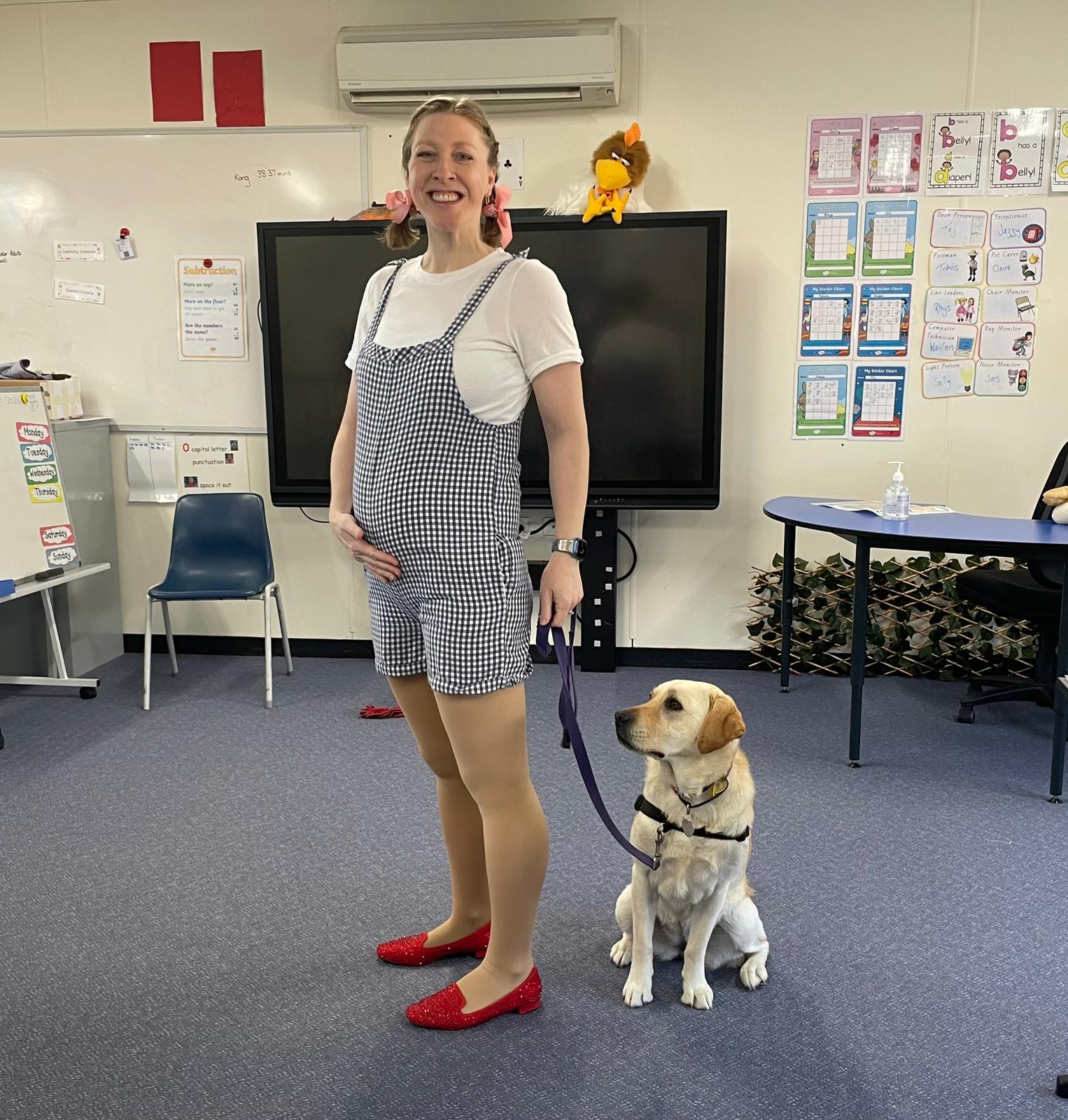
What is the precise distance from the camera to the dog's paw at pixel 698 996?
189 centimetres

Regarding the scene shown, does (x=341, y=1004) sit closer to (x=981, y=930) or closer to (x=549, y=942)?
(x=549, y=942)

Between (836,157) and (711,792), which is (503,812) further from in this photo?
(836,157)

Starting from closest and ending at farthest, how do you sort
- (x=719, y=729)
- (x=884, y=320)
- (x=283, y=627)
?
1. (x=719, y=729)
2. (x=884, y=320)
3. (x=283, y=627)

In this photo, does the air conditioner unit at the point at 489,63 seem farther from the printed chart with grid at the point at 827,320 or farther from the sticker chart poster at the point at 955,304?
the sticker chart poster at the point at 955,304

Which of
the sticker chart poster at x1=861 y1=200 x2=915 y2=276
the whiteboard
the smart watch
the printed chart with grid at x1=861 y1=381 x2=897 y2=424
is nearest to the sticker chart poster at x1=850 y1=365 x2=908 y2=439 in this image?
the printed chart with grid at x1=861 y1=381 x2=897 y2=424

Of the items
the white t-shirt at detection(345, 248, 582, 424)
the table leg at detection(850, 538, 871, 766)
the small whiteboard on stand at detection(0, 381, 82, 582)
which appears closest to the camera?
the white t-shirt at detection(345, 248, 582, 424)

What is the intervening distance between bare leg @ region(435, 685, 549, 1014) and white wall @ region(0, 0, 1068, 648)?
8.25 ft

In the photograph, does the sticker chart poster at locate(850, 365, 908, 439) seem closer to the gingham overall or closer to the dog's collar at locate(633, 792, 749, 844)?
the dog's collar at locate(633, 792, 749, 844)

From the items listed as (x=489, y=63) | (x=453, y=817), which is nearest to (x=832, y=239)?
(x=489, y=63)

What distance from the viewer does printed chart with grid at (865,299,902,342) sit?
394cm

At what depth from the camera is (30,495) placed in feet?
12.2

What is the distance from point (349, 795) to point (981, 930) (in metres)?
1.67

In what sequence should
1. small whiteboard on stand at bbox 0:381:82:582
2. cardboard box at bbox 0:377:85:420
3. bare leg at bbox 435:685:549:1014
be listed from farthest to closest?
cardboard box at bbox 0:377:85:420 → small whiteboard on stand at bbox 0:381:82:582 → bare leg at bbox 435:685:549:1014

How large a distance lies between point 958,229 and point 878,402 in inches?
27.7
